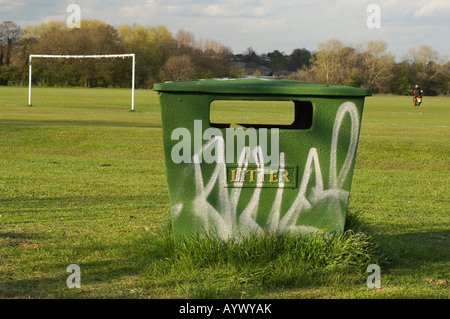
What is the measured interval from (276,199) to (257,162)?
13.2 inches

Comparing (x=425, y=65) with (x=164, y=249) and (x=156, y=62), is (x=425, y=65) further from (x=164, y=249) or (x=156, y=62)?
(x=164, y=249)

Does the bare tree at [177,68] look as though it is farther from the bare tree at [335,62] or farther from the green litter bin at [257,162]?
the green litter bin at [257,162]

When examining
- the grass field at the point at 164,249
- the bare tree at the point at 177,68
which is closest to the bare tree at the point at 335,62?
the bare tree at the point at 177,68

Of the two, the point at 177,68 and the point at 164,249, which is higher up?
the point at 177,68

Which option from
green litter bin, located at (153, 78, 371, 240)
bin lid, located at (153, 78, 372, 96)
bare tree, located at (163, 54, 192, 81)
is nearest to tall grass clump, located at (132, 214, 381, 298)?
green litter bin, located at (153, 78, 371, 240)

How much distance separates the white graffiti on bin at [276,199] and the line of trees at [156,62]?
66.0 meters

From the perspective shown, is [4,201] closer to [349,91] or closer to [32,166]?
[32,166]

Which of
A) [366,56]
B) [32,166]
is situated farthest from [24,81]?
[32,166]

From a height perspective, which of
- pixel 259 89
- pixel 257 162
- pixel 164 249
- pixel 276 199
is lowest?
pixel 164 249

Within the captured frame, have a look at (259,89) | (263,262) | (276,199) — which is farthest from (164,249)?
(259,89)

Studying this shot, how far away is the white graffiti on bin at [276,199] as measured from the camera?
4891mm

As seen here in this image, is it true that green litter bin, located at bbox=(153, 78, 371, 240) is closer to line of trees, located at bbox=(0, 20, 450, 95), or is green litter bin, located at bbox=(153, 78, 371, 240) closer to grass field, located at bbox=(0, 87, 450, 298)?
grass field, located at bbox=(0, 87, 450, 298)

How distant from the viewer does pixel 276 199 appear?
4.93m
